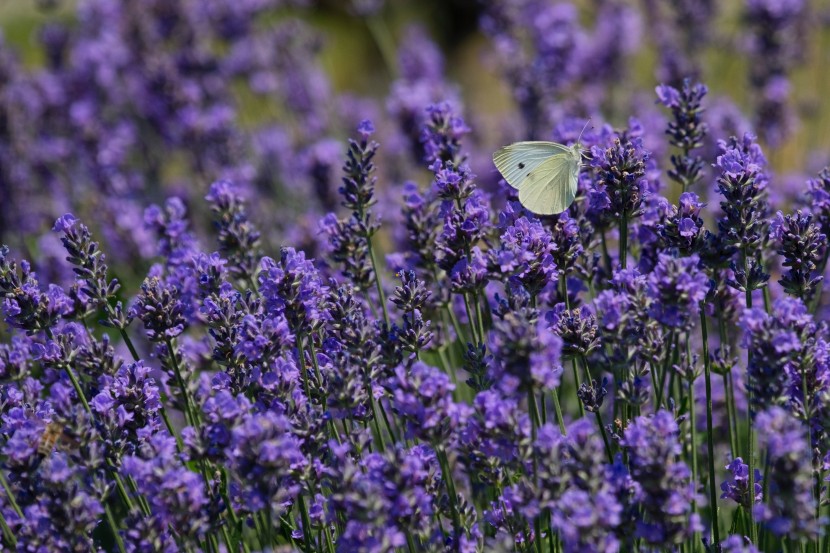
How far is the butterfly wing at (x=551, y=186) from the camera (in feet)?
9.66

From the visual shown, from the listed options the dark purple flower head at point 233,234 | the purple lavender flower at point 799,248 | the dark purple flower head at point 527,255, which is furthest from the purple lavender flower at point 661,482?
the dark purple flower head at point 233,234

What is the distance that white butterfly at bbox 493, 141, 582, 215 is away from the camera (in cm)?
298

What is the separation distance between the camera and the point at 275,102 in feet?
27.4

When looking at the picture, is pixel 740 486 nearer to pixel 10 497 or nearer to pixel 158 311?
pixel 158 311

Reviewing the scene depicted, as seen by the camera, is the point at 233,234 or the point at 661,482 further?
the point at 233,234

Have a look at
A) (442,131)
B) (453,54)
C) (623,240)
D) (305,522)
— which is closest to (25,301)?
(305,522)

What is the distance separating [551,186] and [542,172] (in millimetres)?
→ 68

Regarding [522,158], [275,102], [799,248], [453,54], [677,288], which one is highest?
[453,54]

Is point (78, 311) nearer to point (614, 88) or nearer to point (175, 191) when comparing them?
point (175, 191)

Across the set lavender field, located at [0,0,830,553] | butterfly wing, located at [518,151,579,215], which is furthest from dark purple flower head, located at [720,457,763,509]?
butterfly wing, located at [518,151,579,215]

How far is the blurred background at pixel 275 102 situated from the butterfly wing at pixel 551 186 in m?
2.00

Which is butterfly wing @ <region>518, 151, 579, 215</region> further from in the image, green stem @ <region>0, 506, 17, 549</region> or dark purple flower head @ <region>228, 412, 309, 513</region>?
green stem @ <region>0, 506, 17, 549</region>

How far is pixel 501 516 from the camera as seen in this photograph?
2.66 metres

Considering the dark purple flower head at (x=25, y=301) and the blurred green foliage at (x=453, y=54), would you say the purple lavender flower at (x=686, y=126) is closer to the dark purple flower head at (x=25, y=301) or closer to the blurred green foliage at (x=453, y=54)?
the dark purple flower head at (x=25, y=301)
